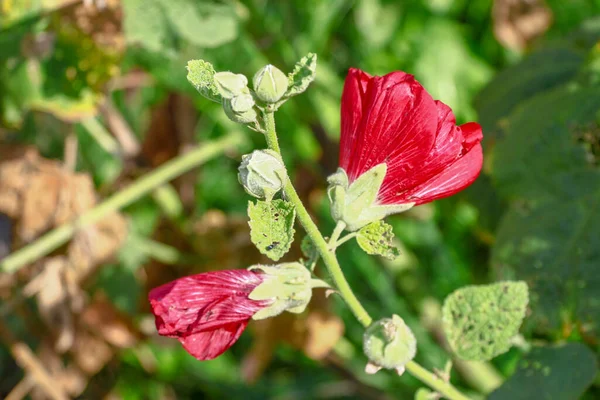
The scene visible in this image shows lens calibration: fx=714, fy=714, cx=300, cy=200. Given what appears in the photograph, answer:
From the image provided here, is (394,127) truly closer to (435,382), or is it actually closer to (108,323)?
(435,382)

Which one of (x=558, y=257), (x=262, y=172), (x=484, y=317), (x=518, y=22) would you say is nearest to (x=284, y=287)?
(x=262, y=172)

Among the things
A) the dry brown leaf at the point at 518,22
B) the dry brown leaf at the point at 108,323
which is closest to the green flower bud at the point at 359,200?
the dry brown leaf at the point at 108,323

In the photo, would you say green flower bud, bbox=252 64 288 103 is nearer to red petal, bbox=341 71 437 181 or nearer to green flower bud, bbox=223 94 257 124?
green flower bud, bbox=223 94 257 124

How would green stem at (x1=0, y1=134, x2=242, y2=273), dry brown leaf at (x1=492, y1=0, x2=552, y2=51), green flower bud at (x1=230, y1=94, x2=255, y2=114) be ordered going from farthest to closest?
dry brown leaf at (x1=492, y1=0, x2=552, y2=51)
green stem at (x1=0, y1=134, x2=242, y2=273)
green flower bud at (x1=230, y1=94, x2=255, y2=114)

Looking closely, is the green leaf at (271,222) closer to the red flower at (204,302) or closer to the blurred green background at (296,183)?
the red flower at (204,302)

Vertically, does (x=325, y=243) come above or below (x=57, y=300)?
above

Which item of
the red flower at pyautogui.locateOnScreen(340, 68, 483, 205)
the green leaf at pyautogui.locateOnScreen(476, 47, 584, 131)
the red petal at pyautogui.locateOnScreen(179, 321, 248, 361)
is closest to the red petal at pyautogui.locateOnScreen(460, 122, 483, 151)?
the red flower at pyautogui.locateOnScreen(340, 68, 483, 205)
